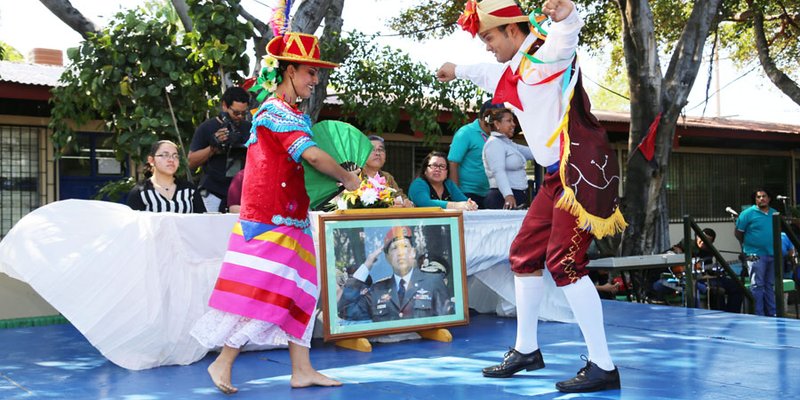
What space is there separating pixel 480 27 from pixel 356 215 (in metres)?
1.56

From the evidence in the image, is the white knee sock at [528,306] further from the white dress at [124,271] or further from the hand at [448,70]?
the white dress at [124,271]

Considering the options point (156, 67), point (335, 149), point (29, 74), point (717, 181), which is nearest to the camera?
point (335, 149)

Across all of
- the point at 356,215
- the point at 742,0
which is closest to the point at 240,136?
the point at 356,215

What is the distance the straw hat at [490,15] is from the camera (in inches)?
145

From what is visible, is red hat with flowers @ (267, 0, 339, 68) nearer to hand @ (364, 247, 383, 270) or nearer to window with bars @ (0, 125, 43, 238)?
hand @ (364, 247, 383, 270)

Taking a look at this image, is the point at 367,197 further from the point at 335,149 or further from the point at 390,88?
the point at 390,88

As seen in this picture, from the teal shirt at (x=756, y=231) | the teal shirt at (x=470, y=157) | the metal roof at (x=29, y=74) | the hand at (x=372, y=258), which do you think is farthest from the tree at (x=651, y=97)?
the hand at (x=372, y=258)

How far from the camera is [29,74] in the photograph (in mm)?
11312

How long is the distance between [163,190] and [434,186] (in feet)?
6.71

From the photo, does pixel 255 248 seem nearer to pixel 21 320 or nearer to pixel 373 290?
pixel 373 290

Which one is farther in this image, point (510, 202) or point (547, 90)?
point (510, 202)

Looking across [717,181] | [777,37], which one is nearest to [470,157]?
[777,37]

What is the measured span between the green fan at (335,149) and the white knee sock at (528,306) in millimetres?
1278

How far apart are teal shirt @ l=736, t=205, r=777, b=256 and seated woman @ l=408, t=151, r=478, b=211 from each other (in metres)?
5.62
